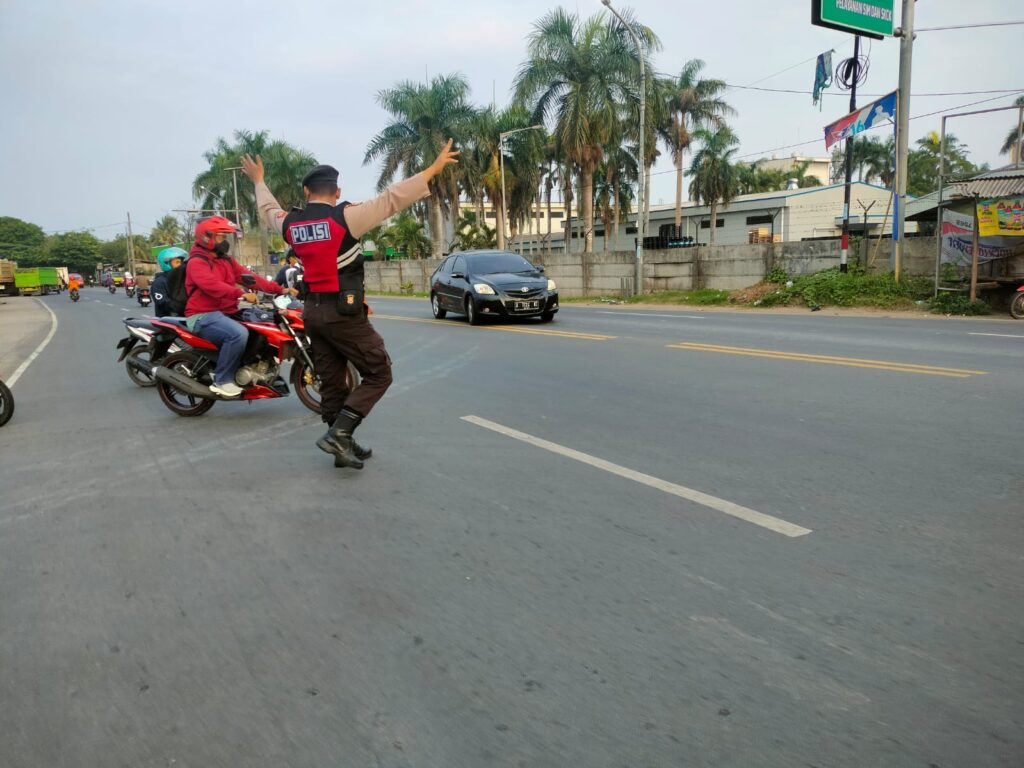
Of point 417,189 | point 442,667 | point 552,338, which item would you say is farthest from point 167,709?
point 552,338

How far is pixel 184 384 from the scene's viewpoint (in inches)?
283

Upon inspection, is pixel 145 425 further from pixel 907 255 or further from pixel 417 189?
pixel 907 255

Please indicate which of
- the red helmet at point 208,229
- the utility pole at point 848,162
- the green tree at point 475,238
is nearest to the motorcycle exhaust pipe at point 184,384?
the red helmet at point 208,229

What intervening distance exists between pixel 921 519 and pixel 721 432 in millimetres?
2013

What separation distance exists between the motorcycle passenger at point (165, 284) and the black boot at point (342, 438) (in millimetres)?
3770

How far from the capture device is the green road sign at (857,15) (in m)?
17.2

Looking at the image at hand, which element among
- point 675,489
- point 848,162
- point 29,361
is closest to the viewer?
point 675,489

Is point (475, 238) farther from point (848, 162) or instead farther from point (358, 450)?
point (358, 450)

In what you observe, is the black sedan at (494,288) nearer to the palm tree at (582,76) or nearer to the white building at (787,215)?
the palm tree at (582,76)

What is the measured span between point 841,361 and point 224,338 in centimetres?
674

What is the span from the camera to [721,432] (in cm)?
576

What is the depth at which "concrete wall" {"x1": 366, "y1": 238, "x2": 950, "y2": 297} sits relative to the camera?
19.8m

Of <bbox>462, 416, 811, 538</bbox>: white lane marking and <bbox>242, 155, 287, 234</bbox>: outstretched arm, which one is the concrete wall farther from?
<bbox>242, 155, 287, 234</bbox>: outstretched arm

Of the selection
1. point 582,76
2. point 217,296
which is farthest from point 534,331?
point 582,76
